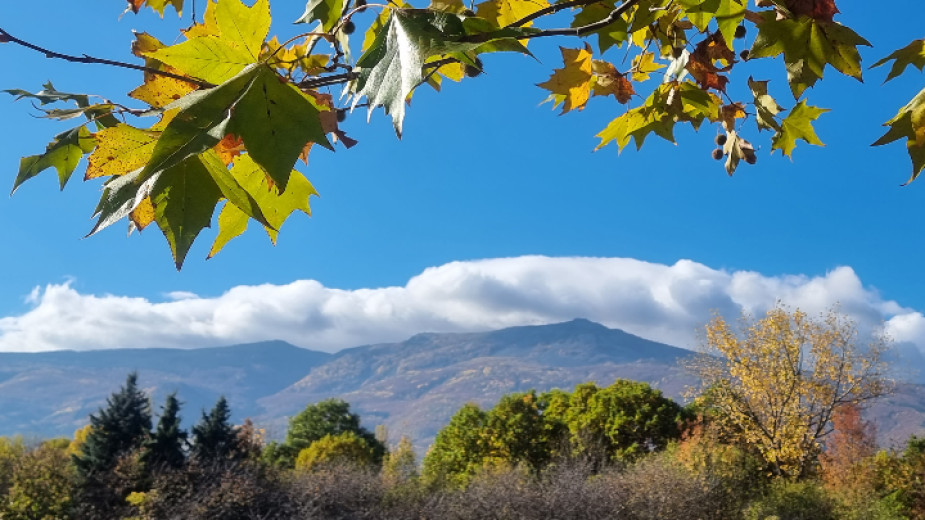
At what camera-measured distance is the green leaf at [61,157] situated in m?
0.69

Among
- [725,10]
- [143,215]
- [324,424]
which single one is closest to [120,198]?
[143,215]

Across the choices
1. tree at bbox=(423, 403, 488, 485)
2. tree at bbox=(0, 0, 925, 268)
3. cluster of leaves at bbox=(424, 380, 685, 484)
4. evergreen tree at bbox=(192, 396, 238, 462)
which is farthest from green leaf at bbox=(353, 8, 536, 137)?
evergreen tree at bbox=(192, 396, 238, 462)

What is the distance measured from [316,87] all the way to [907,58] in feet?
2.20

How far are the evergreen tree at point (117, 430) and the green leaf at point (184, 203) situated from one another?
1664 cm

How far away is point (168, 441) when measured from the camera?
16594 mm

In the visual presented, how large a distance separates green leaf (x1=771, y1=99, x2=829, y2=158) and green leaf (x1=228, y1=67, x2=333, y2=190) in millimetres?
857


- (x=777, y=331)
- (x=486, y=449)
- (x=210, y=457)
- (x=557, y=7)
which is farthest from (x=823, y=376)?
(x=557, y=7)

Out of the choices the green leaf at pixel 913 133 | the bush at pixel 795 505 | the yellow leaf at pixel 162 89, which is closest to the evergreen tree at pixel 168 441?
the bush at pixel 795 505

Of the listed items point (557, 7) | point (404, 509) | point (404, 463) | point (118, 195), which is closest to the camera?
point (118, 195)

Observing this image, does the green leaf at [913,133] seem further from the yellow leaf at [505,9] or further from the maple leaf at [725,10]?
the yellow leaf at [505,9]

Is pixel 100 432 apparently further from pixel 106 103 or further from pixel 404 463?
pixel 106 103

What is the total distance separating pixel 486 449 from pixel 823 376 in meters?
7.97

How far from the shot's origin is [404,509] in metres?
11.1

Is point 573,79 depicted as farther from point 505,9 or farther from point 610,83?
point 505,9
